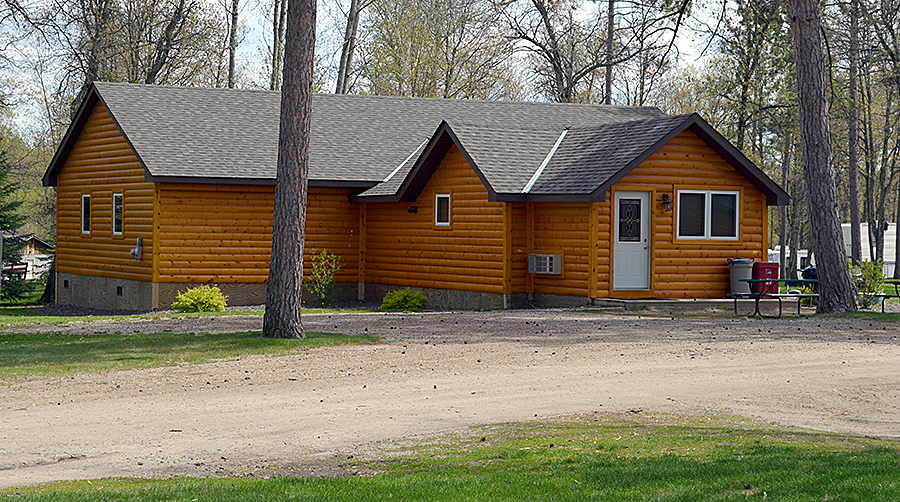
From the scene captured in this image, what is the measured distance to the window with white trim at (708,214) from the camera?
74.7 ft

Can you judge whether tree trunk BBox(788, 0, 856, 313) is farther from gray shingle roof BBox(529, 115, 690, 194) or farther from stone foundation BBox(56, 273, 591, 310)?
stone foundation BBox(56, 273, 591, 310)

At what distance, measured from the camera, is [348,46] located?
43562 millimetres

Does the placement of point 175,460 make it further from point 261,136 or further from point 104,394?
point 261,136

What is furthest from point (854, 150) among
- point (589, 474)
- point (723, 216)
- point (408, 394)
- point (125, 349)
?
point (589, 474)

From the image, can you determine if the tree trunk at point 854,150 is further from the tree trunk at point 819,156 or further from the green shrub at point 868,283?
the tree trunk at point 819,156

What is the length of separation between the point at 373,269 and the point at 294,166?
12222 millimetres

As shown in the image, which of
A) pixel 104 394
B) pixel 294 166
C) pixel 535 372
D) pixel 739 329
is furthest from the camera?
pixel 739 329

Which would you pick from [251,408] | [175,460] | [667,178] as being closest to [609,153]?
[667,178]

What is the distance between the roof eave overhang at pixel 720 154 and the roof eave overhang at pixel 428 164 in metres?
2.82

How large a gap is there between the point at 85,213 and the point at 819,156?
1922 centimetres

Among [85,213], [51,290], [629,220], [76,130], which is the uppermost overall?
[76,130]

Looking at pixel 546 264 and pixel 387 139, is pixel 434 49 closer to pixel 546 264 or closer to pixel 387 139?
pixel 387 139

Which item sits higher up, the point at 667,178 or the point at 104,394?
the point at 667,178

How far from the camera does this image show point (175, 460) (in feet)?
26.3
